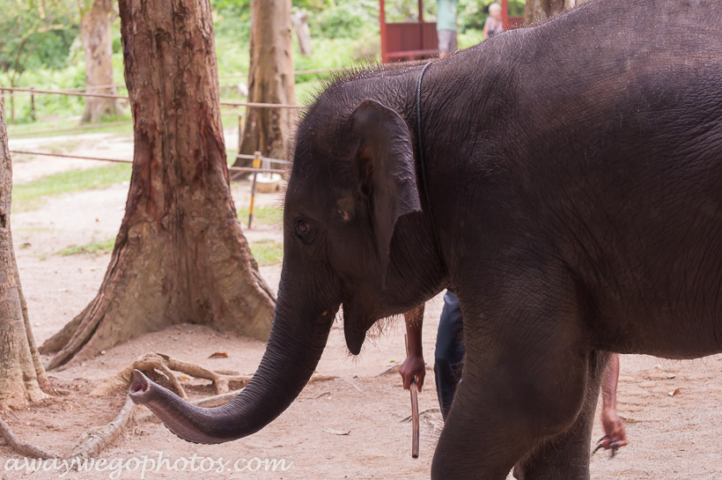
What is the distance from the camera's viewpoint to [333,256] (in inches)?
112

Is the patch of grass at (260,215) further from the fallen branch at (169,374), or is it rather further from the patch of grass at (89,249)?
the fallen branch at (169,374)

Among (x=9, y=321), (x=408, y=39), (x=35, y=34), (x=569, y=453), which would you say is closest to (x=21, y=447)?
(x=9, y=321)

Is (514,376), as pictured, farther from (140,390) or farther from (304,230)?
(140,390)

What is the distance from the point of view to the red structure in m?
20.4

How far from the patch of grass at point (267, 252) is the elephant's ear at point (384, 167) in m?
6.80

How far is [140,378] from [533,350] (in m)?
1.17

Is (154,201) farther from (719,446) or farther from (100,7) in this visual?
(100,7)

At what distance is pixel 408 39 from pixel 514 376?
20.0 metres

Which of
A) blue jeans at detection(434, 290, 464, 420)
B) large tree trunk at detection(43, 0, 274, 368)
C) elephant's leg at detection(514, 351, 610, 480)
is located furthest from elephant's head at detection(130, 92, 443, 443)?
large tree trunk at detection(43, 0, 274, 368)

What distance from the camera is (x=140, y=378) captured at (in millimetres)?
2559

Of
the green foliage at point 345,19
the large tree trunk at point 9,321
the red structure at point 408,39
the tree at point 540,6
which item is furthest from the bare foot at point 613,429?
the green foliage at point 345,19

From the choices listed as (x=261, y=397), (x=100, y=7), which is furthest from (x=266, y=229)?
(x=100, y=7)

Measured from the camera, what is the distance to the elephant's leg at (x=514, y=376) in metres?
2.42

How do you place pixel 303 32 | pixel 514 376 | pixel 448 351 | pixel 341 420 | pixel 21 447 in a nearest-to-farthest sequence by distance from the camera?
pixel 514 376 → pixel 448 351 → pixel 21 447 → pixel 341 420 → pixel 303 32
